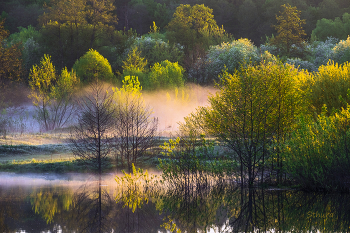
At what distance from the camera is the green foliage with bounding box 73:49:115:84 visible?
49594mm

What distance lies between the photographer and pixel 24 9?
72688mm

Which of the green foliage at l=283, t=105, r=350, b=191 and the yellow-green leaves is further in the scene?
the yellow-green leaves

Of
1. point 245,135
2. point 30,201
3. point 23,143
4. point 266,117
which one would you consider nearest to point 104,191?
point 30,201

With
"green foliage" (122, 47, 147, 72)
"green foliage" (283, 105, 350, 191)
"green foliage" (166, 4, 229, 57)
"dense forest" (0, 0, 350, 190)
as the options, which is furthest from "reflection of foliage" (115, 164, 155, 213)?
"green foliage" (166, 4, 229, 57)

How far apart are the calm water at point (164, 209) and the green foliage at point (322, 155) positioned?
2.09 ft

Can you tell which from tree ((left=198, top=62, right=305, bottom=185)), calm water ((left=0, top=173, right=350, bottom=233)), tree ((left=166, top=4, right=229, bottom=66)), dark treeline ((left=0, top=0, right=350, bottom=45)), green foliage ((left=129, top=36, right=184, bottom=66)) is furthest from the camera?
dark treeline ((left=0, top=0, right=350, bottom=45))

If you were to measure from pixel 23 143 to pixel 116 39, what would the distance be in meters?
33.5

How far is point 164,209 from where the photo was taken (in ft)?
46.0

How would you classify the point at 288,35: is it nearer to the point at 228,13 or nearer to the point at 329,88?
the point at 228,13

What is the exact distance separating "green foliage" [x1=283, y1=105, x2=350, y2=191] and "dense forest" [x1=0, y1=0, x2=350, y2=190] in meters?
0.04

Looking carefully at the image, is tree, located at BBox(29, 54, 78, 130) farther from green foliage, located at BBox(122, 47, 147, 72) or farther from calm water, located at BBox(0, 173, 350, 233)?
calm water, located at BBox(0, 173, 350, 233)

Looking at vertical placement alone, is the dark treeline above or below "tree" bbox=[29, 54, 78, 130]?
above

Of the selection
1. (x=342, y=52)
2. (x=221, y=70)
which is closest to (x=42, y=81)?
(x=221, y=70)

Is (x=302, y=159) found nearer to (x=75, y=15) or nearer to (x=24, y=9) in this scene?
(x=75, y=15)
